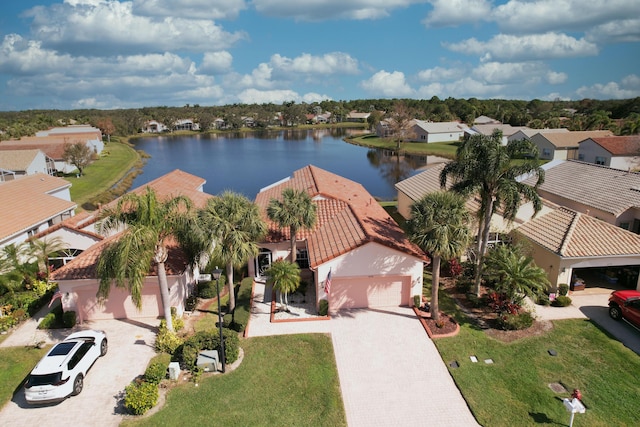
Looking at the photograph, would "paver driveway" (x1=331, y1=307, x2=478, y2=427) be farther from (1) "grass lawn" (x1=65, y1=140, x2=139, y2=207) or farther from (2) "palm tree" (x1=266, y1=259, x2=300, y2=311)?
(1) "grass lawn" (x1=65, y1=140, x2=139, y2=207)

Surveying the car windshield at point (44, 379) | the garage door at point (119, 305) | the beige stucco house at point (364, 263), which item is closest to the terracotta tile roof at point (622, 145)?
the beige stucco house at point (364, 263)

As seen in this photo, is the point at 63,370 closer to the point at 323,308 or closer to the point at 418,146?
the point at 323,308

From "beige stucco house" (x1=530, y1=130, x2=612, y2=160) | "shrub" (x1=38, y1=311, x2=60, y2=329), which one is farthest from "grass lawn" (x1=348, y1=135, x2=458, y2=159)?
"shrub" (x1=38, y1=311, x2=60, y2=329)

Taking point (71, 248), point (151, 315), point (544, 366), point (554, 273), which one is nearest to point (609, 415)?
point (544, 366)

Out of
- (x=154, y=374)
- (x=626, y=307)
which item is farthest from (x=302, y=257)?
(x=626, y=307)

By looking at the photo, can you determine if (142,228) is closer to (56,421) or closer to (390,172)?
(56,421)
